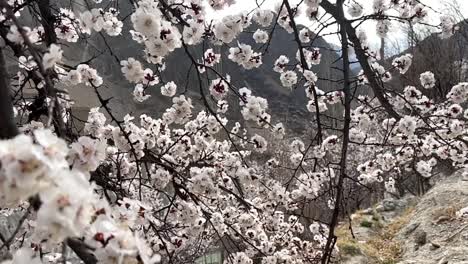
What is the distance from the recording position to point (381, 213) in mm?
10148

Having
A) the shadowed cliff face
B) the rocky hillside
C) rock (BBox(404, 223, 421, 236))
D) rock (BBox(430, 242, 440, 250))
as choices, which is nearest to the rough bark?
the rocky hillside

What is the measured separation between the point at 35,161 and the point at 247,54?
9.19 feet

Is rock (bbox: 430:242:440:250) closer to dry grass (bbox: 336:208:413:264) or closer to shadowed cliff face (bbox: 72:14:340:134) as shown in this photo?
dry grass (bbox: 336:208:413:264)

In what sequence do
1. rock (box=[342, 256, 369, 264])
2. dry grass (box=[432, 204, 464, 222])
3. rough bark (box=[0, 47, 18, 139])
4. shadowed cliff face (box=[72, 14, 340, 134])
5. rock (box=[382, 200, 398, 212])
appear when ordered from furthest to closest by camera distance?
shadowed cliff face (box=[72, 14, 340, 134]) → rock (box=[382, 200, 398, 212]) → rock (box=[342, 256, 369, 264]) → dry grass (box=[432, 204, 464, 222]) → rough bark (box=[0, 47, 18, 139])

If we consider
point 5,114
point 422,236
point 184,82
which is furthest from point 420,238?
point 184,82

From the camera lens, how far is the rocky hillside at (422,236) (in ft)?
17.2

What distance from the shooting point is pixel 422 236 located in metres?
6.24

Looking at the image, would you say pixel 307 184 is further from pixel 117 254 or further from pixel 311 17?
pixel 117 254

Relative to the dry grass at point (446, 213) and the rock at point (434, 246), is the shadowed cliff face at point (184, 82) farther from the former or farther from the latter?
the rock at point (434, 246)

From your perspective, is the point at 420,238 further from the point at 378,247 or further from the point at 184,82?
the point at 184,82

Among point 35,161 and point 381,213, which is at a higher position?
point 381,213

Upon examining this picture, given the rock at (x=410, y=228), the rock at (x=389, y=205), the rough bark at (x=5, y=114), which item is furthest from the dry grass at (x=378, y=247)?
the rough bark at (x=5, y=114)

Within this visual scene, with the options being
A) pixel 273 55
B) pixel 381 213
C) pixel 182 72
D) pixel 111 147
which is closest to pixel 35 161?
pixel 111 147

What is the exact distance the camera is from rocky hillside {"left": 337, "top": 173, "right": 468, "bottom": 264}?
523cm
